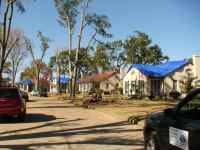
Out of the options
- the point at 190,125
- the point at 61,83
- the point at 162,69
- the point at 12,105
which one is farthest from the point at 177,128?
the point at 61,83

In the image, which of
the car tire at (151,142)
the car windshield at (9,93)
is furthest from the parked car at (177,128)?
the car windshield at (9,93)

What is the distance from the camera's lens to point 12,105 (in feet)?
66.1

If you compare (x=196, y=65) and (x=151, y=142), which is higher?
(x=196, y=65)

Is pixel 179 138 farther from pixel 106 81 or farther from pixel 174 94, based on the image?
pixel 106 81

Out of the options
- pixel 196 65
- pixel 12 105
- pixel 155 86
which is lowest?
pixel 12 105

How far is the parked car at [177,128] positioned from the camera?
6410 mm

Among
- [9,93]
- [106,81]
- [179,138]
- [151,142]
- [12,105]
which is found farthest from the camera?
[106,81]

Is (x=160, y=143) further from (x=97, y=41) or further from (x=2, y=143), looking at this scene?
(x=97, y=41)

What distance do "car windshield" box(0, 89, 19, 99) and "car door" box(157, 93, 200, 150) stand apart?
A: 44.8ft

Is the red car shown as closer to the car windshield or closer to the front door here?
the car windshield

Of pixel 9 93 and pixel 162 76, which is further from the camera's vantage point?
pixel 162 76

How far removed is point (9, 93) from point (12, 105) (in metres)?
0.80

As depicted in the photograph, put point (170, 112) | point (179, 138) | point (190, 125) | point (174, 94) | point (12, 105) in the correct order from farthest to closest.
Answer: point (174, 94)
point (12, 105)
point (170, 112)
point (179, 138)
point (190, 125)

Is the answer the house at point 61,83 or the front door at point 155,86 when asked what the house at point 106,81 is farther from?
the front door at point 155,86
